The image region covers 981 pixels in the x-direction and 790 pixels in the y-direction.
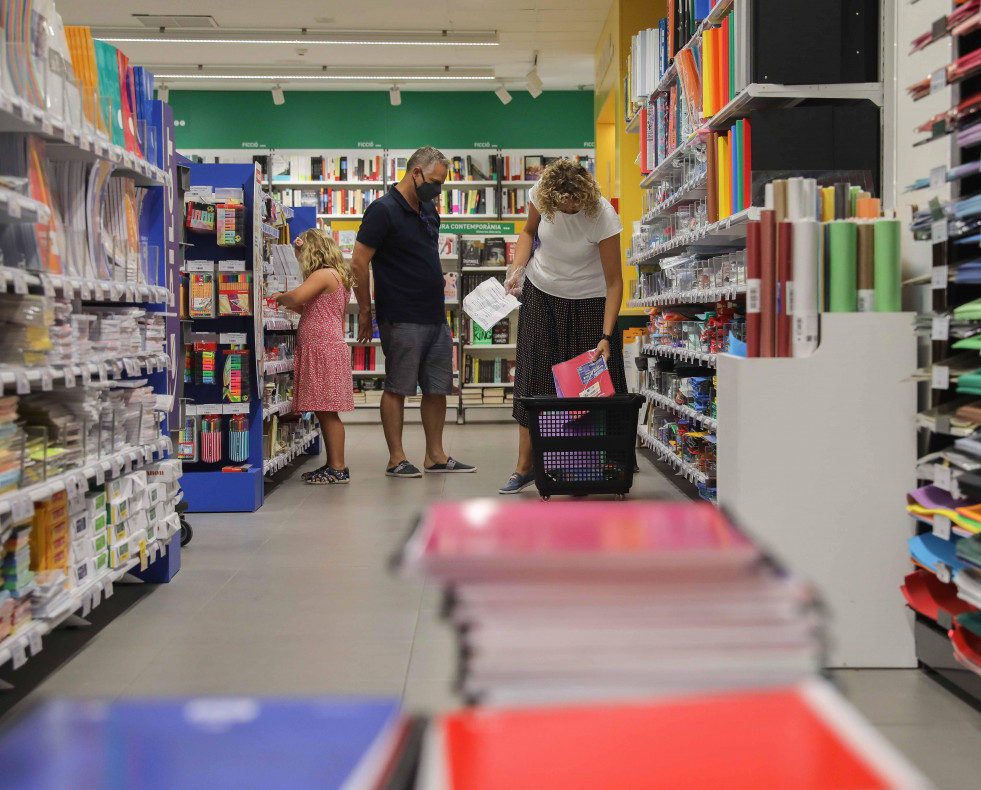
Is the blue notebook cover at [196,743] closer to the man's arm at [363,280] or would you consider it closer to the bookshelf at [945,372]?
the bookshelf at [945,372]

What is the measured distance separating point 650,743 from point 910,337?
2068 mm

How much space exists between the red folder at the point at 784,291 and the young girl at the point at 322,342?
11.0ft

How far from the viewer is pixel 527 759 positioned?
0.59 m

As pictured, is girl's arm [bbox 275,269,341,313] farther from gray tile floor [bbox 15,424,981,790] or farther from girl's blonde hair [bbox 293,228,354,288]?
gray tile floor [bbox 15,424,981,790]

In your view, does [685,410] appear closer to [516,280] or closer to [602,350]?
[602,350]

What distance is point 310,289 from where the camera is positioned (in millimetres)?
5352

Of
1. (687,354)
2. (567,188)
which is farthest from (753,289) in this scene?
(567,188)

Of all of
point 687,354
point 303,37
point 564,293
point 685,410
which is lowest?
point 685,410

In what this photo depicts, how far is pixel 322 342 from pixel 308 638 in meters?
2.95

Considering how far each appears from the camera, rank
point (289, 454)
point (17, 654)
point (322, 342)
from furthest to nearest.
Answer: point (289, 454), point (322, 342), point (17, 654)

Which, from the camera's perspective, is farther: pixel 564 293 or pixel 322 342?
pixel 322 342

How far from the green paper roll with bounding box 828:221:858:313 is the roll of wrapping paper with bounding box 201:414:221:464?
330 centimetres

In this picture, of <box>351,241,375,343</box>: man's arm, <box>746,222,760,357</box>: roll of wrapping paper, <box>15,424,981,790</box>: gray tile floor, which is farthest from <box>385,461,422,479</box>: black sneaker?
<box>746,222,760,357</box>: roll of wrapping paper

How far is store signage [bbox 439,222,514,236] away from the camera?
31.7ft
